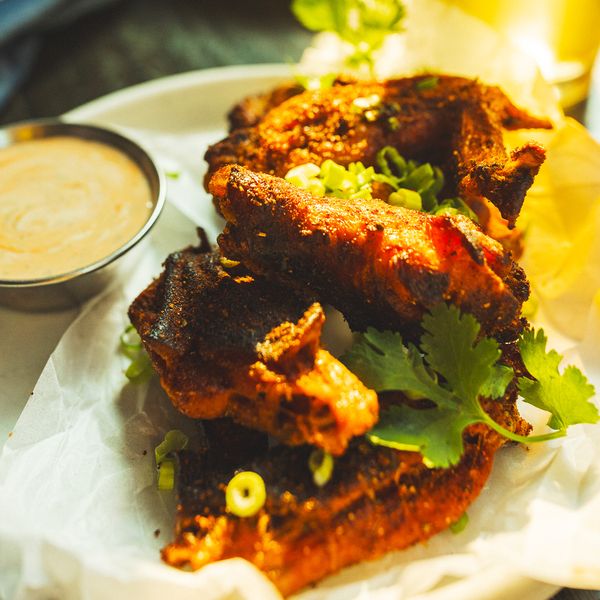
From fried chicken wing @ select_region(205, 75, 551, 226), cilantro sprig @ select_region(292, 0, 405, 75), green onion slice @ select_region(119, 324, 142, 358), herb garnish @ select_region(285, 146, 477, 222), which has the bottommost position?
green onion slice @ select_region(119, 324, 142, 358)

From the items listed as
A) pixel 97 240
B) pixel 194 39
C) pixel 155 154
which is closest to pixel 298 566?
pixel 97 240

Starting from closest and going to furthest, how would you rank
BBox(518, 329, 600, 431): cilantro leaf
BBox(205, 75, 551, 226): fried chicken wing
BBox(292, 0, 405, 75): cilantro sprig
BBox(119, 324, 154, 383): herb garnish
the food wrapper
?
the food wrapper → BBox(518, 329, 600, 431): cilantro leaf → BBox(119, 324, 154, 383): herb garnish → BBox(205, 75, 551, 226): fried chicken wing → BBox(292, 0, 405, 75): cilantro sprig

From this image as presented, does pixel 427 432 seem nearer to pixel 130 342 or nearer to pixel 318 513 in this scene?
pixel 318 513

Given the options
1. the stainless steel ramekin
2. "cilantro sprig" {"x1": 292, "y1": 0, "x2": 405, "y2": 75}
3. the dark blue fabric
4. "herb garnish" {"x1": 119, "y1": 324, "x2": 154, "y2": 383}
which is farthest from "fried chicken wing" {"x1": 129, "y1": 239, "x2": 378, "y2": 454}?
the dark blue fabric

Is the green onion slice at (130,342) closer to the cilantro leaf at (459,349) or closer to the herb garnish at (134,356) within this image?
the herb garnish at (134,356)

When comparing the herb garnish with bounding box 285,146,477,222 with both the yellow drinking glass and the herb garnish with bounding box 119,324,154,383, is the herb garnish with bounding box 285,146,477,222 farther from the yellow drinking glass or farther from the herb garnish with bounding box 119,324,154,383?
the yellow drinking glass

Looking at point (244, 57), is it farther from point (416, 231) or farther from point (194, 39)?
point (416, 231)
